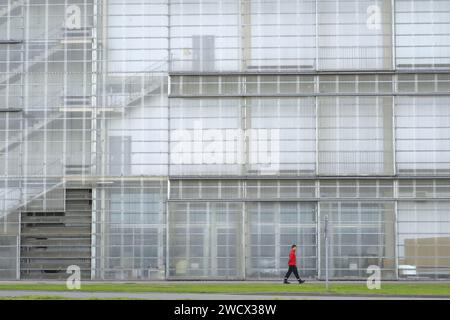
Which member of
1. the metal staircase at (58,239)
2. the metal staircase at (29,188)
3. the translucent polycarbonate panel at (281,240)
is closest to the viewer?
the translucent polycarbonate panel at (281,240)

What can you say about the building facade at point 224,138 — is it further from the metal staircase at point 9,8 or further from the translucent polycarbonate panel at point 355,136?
the metal staircase at point 9,8

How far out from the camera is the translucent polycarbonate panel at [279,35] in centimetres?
4669

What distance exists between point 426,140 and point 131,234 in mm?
13396

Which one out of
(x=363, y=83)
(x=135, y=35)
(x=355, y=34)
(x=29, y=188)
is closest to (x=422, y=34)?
(x=355, y=34)

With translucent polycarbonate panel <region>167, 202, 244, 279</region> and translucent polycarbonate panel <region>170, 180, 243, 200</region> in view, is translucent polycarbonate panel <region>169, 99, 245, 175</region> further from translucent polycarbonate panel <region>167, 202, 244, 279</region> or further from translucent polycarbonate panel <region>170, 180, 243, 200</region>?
translucent polycarbonate panel <region>167, 202, 244, 279</region>

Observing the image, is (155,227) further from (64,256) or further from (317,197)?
(317,197)

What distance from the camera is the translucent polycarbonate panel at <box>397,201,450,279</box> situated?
149 feet

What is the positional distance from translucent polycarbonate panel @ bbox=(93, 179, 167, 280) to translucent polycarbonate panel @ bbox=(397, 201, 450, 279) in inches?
406

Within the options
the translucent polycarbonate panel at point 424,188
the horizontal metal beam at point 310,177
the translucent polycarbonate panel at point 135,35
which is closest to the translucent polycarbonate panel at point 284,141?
the horizontal metal beam at point 310,177

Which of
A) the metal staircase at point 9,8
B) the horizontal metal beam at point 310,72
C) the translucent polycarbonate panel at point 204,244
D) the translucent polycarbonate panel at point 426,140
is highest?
the metal staircase at point 9,8

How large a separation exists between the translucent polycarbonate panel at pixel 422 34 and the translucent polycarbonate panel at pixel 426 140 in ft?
5.65

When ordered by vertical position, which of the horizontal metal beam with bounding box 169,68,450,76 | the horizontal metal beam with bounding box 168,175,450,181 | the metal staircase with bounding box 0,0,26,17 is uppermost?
the metal staircase with bounding box 0,0,26,17

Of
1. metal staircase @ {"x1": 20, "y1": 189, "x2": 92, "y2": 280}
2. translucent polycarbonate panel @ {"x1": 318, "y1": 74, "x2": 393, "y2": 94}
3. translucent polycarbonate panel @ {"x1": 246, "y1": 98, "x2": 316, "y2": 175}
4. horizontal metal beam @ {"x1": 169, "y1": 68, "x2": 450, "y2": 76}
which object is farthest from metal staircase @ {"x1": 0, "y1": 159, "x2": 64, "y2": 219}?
translucent polycarbonate panel @ {"x1": 318, "y1": 74, "x2": 393, "y2": 94}

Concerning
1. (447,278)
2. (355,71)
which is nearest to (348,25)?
(355,71)
